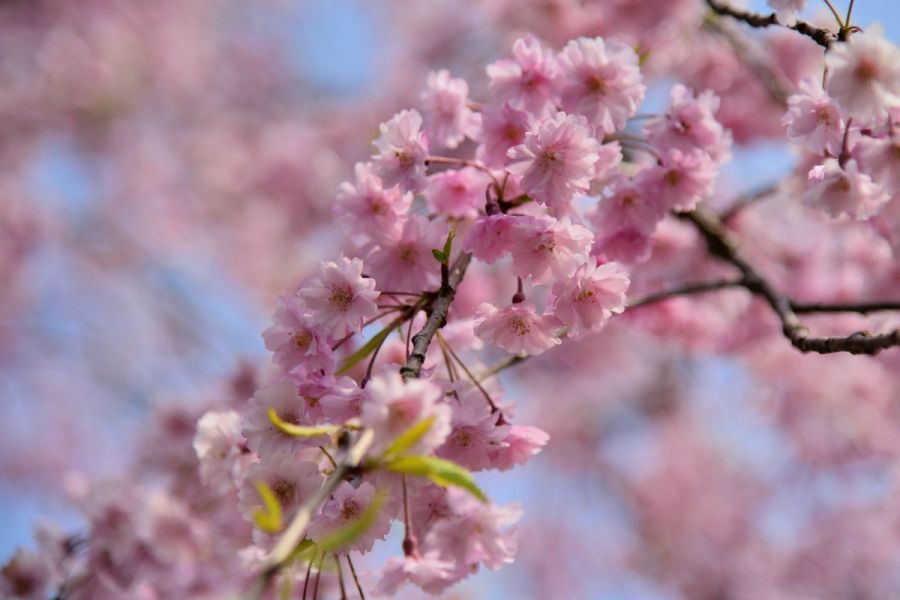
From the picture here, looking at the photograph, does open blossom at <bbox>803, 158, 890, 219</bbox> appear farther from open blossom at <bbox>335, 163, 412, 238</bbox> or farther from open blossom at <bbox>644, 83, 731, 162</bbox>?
open blossom at <bbox>335, 163, 412, 238</bbox>

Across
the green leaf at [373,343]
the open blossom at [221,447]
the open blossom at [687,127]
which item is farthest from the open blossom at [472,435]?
the open blossom at [687,127]

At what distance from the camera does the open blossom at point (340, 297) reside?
1.10 m

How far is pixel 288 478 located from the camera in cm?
103

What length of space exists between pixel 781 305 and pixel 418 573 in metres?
0.97

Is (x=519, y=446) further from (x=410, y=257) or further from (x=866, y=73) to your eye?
(x=866, y=73)

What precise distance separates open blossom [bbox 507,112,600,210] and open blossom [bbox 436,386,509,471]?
0.32 metres

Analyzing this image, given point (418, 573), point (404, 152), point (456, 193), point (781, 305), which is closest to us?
point (418, 573)

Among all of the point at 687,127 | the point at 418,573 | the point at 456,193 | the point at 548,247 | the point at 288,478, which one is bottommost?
the point at 418,573

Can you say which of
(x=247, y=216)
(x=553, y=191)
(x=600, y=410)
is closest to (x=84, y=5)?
(x=247, y=216)

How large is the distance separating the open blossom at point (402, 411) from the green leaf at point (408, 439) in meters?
0.02

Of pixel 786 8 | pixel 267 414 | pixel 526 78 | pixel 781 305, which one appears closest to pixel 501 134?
pixel 526 78

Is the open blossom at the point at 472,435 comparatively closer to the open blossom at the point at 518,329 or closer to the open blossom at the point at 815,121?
the open blossom at the point at 518,329

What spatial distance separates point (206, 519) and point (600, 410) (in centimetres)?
Result: 488

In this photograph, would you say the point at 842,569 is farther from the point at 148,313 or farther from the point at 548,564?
the point at 148,313
